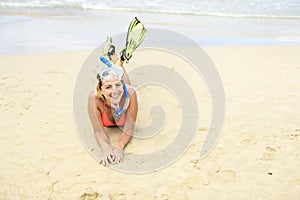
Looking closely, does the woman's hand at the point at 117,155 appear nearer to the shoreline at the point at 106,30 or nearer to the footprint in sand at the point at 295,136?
the footprint in sand at the point at 295,136

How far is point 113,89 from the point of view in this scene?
8.87 ft

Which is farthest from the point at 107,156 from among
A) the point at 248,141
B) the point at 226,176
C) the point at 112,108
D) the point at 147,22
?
the point at 147,22

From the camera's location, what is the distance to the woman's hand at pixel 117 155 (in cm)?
247

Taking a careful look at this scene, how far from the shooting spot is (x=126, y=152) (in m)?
2.63

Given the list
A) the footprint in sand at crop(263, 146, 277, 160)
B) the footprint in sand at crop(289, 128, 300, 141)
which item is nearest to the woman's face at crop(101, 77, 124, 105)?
the footprint in sand at crop(263, 146, 277, 160)

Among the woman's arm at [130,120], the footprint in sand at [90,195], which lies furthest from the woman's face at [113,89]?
the footprint in sand at [90,195]

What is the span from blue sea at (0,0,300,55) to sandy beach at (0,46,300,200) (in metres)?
2.74

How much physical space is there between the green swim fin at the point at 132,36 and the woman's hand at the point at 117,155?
1504 mm

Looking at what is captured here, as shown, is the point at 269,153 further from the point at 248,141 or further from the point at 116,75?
the point at 116,75

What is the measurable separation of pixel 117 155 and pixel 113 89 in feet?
1.84

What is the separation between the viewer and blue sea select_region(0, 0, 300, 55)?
680 centimetres

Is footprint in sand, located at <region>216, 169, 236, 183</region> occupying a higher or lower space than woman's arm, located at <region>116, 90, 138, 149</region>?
lower

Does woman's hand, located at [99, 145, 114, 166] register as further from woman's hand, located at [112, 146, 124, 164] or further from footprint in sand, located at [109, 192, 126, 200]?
footprint in sand, located at [109, 192, 126, 200]

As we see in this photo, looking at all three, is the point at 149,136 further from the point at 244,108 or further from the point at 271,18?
the point at 271,18
